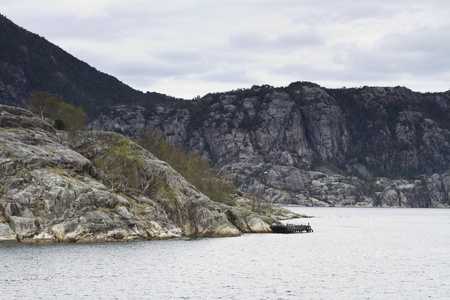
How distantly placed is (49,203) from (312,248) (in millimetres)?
45150

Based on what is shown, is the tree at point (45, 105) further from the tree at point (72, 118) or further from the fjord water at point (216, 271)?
the fjord water at point (216, 271)

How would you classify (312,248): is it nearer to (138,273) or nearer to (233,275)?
(233,275)

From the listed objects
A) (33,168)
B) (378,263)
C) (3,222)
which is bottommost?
(378,263)

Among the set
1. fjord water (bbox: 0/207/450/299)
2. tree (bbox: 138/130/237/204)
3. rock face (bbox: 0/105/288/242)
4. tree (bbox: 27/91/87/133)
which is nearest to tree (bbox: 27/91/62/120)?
tree (bbox: 27/91/87/133)

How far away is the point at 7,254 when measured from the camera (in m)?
70.3

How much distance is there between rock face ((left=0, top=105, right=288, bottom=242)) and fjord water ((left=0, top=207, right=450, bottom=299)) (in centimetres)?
445

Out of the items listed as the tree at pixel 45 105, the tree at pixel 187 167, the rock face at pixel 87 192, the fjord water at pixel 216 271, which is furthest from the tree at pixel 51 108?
the fjord water at pixel 216 271

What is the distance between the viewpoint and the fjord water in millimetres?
52344

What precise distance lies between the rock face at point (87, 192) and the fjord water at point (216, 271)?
4450 mm

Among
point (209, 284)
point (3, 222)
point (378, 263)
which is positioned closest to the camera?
point (209, 284)

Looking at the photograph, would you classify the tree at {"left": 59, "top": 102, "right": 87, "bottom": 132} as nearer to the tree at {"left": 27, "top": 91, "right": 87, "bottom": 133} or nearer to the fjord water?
the tree at {"left": 27, "top": 91, "right": 87, "bottom": 133}

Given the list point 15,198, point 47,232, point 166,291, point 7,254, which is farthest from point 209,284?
point 15,198

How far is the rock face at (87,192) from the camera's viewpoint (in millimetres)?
84500

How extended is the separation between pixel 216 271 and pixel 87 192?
105ft
